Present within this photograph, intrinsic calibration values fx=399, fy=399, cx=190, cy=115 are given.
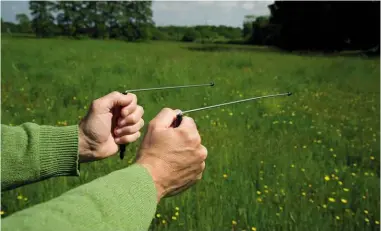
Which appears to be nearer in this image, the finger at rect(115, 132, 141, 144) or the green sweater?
the green sweater

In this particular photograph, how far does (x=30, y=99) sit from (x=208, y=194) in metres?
3.81

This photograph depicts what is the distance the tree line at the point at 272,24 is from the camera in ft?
86.3

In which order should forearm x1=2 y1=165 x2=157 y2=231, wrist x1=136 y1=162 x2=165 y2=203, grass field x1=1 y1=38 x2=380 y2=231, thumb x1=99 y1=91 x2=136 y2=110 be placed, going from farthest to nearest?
grass field x1=1 y1=38 x2=380 y2=231 → thumb x1=99 y1=91 x2=136 y2=110 → wrist x1=136 y1=162 x2=165 y2=203 → forearm x1=2 y1=165 x2=157 y2=231

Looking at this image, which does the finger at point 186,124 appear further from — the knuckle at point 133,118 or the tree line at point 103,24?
the tree line at point 103,24

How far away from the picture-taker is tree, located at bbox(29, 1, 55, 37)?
3400 cm

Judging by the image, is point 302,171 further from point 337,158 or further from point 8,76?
point 8,76

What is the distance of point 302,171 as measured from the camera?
11.2ft

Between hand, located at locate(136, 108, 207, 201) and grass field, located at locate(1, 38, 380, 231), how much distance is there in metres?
1.42

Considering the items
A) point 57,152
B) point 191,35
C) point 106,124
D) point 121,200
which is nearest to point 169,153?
point 121,200

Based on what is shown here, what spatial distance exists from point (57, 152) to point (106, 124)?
27 centimetres

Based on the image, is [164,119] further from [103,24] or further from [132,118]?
[103,24]

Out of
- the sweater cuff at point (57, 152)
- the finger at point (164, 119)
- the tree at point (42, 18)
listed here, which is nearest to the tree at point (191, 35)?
the tree at point (42, 18)

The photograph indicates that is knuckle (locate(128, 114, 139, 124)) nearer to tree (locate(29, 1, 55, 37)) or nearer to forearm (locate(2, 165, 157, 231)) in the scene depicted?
forearm (locate(2, 165, 157, 231))

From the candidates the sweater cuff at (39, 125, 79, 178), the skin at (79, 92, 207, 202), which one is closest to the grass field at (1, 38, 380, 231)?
the sweater cuff at (39, 125, 79, 178)
